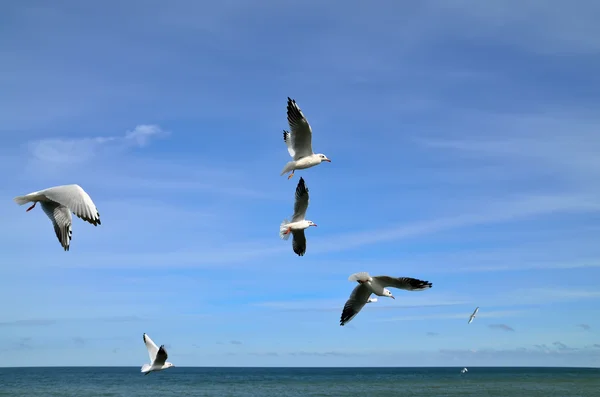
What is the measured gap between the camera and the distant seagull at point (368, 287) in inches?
581

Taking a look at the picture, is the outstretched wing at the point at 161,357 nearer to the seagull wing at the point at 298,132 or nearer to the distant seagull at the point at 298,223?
the distant seagull at the point at 298,223

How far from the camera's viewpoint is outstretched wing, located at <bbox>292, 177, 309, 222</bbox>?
2002cm

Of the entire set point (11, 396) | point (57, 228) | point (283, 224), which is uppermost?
point (283, 224)

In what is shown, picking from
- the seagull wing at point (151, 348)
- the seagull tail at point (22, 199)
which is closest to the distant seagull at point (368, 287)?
the seagull tail at point (22, 199)

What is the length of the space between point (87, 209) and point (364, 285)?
20.9ft

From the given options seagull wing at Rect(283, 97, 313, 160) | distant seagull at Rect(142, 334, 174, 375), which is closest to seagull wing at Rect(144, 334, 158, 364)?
distant seagull at Rect(142, 334, 174, 375)

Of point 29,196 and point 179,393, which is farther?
point 179,393

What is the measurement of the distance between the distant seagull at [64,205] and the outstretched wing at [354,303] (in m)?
6.29

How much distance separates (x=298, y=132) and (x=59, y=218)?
253 inches

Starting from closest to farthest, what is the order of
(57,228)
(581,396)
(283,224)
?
1. (57,228)
2. (283,224)
3. (581,396)

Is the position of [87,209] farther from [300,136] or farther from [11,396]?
[11,396]

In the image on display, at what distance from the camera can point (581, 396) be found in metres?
61.4

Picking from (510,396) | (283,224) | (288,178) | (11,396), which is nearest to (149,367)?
(283,224)

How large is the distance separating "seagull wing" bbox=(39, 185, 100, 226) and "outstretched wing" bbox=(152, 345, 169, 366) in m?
9.17
